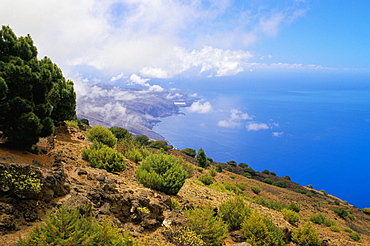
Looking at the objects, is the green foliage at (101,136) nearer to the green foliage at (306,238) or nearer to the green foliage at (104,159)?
the green foliage at (104,159)

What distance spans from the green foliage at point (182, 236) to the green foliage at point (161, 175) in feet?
8.44

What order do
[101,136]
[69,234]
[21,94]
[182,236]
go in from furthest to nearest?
[101,136] < [21,94] < [182,236] < [69,234]

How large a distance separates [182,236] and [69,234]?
3.29m

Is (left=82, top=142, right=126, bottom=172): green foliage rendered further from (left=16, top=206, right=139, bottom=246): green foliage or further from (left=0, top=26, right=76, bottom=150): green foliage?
(left=16, top=206, right=139, bottom=246): green foliage

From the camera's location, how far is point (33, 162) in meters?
7.36

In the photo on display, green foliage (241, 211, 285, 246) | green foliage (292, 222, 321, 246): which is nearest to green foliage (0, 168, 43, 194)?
green foliage (241, 211, 285, 246)

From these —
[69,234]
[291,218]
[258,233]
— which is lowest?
[69,234]

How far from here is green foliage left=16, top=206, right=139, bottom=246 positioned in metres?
3.66

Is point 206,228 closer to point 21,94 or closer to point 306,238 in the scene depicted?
point 306,238

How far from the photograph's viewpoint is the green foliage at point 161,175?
355 inches

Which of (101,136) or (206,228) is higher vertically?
(101,136)

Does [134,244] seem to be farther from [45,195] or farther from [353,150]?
[353,150]

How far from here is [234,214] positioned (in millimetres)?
9297

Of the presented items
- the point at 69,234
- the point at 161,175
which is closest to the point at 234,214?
the point at 161,175
